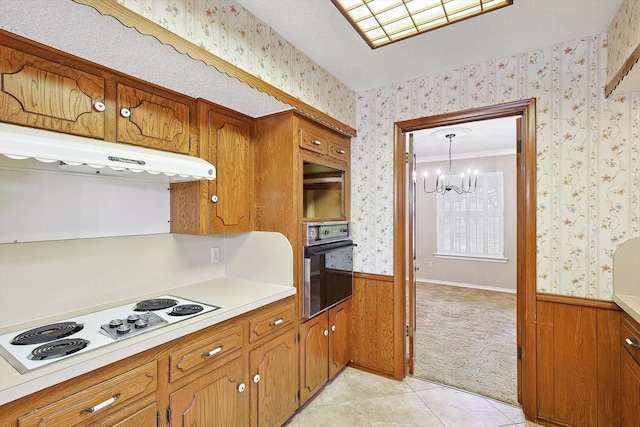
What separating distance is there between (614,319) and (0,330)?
325 cm

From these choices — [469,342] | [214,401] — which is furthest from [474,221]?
[214,401]

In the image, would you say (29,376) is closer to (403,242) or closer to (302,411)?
(302,411)

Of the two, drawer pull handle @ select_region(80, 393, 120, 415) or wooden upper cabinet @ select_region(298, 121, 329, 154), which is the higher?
wooden upper cabinet @ select_region(298, 121, 329, 154)

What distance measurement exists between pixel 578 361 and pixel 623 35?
1.91m

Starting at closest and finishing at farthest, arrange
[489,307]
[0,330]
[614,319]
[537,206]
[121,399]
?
[121,399], [0,330], [614,319], [537,206], [489,307]

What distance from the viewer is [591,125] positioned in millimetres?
1884

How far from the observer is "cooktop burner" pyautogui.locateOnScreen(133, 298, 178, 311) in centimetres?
160

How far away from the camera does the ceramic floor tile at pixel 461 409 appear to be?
2.03m

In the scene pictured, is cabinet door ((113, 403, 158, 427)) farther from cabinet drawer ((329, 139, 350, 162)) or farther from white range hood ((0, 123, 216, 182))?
cabinet drawer ((329, 139, 350, 162))

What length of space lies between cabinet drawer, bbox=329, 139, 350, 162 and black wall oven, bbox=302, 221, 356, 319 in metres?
0.57

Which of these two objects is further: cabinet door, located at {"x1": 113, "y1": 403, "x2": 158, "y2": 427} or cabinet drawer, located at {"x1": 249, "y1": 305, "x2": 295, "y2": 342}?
cabinet drawer, located at {"x1": 249, "y1": 305, "x2": 295, "y2": 342}

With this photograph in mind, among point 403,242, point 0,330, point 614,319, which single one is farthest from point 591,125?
point 0,330


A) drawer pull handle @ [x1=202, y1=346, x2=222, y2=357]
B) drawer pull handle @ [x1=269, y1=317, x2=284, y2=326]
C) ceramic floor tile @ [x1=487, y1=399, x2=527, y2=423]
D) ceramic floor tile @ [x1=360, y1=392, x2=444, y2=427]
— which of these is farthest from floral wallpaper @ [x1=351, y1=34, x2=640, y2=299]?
drawer pull handle @ [x1=202, y1=346, x2=222, y2=357]

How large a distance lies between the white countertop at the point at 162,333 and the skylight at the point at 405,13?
5.56 feet
